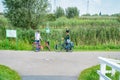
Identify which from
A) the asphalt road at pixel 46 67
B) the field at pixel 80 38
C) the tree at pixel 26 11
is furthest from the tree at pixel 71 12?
the asphalt road at pixel 46 67

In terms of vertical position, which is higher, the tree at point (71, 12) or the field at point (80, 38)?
the tree at point (71, 12)

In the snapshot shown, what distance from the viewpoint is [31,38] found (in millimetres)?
19688

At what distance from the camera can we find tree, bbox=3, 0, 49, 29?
24797 millimetres

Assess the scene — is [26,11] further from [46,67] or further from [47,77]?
[47,77]

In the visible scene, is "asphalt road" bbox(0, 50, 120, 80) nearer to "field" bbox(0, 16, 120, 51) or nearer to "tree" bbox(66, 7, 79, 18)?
"field" bbox(0, 16, 120, 51)

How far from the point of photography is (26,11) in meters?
24.9

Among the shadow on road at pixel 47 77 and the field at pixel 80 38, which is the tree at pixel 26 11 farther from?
the shadow on road at pixel 47 77

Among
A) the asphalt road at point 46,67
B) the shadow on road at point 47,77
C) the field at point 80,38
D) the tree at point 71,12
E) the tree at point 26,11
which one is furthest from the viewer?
the tree at point 71,12

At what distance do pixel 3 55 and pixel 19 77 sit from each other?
630cm

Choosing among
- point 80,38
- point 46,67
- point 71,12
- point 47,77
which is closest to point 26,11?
point 80,38

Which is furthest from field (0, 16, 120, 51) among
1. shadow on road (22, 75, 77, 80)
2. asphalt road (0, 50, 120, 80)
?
shadow on road (22, 75, 77, 80)

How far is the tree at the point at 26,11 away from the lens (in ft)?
81.4

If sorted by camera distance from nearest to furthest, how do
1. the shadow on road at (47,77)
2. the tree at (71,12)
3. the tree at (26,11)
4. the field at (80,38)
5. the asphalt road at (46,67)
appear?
the shadow on road at (47,77) < the asphalt road at (46,67) < the field at (80,38) < the tree at (26,11) < the tree at (71,12)

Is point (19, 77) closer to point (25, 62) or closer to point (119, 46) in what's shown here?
point (25, 62)
